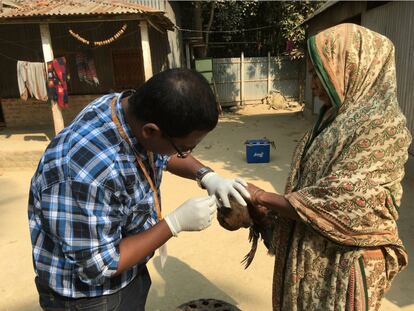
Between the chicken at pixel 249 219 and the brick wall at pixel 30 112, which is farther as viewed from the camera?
the brick wall at pixel 30 112

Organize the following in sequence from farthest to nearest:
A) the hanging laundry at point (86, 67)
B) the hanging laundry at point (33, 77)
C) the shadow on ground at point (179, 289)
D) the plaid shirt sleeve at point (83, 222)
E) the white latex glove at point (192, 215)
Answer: the hanging laundry at point (86, 67)
the hanging laundry at point (33, 77)
the shadow on ground at point (179, 289)
the white latex glove at point (192, 215)
the plaid shirt sleeve at point (83, 222)

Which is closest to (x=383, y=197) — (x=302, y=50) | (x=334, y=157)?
(x=334, y=157)

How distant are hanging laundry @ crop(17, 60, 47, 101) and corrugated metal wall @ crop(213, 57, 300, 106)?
714 cm

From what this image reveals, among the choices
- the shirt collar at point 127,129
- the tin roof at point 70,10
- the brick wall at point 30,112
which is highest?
the tin roof at point 70,10

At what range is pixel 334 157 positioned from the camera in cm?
149

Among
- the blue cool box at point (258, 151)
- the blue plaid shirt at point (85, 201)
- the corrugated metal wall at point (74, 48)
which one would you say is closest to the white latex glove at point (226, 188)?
the blue plaid shirt at point (85, 201)

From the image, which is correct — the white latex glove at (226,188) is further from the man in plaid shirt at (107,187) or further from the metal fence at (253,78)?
the metal fence at (253,78)

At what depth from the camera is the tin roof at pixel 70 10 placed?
7332 millimetres

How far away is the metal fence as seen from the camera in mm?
14016

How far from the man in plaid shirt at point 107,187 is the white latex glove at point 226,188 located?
0.41 meters

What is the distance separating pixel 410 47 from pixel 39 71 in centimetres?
720

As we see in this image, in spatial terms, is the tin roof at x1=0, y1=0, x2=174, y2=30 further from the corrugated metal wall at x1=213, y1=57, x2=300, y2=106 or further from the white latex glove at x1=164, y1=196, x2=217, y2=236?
the white latex glove at x1=164, y1=196, x2=217, y2=236

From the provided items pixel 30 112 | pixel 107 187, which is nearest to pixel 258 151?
pixel 107 187

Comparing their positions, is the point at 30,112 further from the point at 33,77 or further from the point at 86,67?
the point at 33,77
